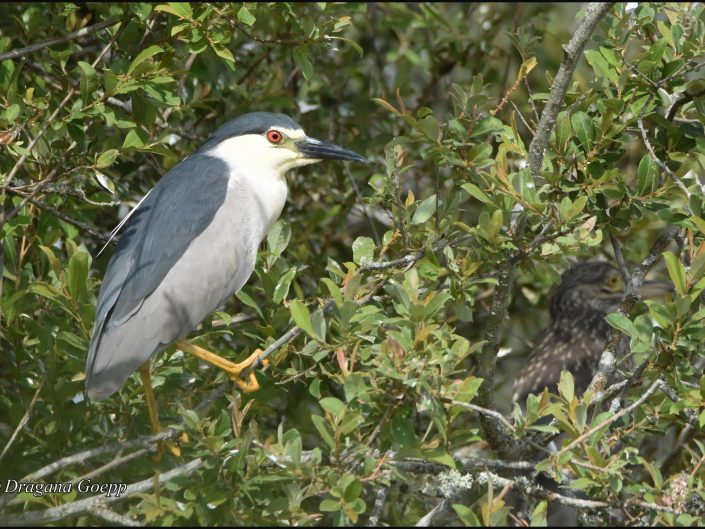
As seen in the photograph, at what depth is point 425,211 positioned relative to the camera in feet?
9.18

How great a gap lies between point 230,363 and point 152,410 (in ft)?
1.05

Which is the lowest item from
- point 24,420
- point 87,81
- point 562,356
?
point 562,356

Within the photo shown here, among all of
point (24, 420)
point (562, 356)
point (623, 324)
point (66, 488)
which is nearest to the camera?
point (623, 324)

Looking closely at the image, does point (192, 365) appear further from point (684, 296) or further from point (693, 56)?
point (693, 56)

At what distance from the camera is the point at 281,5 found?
11.1 ft

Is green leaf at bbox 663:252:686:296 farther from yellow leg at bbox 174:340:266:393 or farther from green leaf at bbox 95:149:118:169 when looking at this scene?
green leaf at bbox 95:149:118:169

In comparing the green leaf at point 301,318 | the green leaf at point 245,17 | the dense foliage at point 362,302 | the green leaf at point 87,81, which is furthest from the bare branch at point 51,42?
the green leaf at point 301,318

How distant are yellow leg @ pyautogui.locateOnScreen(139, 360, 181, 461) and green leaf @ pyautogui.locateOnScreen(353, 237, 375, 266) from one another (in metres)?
0.83

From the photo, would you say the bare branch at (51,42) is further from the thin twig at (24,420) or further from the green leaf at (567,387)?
the green leaf at (567,387)

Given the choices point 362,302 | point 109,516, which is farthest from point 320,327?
point 109,516

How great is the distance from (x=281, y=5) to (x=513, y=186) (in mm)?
1304

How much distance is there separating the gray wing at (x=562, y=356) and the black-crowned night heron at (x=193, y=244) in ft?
5.21

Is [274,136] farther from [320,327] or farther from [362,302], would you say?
[320,327]

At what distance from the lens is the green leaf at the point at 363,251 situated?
9.50ft
